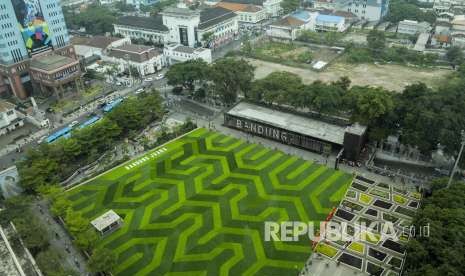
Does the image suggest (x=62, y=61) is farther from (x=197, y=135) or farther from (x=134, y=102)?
(x=197, y=135)

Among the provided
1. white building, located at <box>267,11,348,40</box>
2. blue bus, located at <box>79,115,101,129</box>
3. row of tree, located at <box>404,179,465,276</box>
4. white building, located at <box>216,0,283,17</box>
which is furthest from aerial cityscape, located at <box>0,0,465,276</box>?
white building, located at <box>216,0,283,17</box>

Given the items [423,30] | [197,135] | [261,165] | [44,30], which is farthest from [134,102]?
[423,30]

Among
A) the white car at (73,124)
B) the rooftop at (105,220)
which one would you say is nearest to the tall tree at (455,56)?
the rooftop at (105,220)

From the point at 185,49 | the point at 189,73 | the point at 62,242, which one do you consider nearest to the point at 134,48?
the point at 185,49

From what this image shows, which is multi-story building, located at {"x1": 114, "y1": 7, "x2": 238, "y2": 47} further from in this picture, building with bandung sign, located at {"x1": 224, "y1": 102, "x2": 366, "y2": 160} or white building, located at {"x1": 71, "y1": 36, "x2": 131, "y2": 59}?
building with bandung sign, located at {"x1": 224, "y1": 102, "x2": 366, "y2": 160}

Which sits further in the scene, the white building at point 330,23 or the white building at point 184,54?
the white building at point 330,23

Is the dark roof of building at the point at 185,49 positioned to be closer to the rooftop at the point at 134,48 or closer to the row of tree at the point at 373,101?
the rooftop at the point at 134,48
